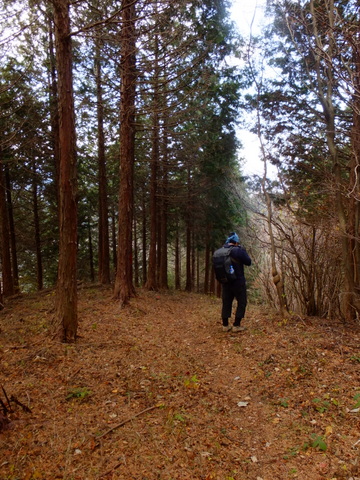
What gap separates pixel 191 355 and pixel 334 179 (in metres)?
4.80

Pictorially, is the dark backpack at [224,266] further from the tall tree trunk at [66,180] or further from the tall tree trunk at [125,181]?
the tall tree trunk at [125,181]

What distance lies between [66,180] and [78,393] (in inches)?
143

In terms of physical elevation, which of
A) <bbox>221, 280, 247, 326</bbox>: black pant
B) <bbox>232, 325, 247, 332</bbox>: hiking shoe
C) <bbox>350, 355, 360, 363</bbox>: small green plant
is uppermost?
<bbox>221, 280, 247, 326</bbox>: black pant

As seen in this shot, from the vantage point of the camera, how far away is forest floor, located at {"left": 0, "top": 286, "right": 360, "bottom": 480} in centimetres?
287

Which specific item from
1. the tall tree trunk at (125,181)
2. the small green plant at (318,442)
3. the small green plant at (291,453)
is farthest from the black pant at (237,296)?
the small green plant at (291,453)

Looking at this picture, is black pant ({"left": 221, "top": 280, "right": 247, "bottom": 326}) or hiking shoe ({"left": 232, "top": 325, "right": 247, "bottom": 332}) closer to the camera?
black pant ({"left": 221, "top": 280, "right": 247, "bottom": 326})

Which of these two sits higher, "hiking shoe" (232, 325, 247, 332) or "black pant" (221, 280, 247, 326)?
"black pant" (221, 280, 247, 326)

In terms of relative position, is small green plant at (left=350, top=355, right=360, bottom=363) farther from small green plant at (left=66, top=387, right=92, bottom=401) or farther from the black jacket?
small green plant at (left=66, top=387, right=92, bottom=401)

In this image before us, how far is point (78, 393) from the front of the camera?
4.06m

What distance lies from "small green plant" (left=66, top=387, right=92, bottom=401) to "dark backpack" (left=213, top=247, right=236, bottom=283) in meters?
3.92

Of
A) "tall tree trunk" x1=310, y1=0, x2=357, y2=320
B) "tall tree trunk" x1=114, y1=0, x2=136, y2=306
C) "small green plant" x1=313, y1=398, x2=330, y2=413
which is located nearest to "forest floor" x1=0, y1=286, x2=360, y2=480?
"small green plant" x1=313, y1=398, x2=330, y2=413

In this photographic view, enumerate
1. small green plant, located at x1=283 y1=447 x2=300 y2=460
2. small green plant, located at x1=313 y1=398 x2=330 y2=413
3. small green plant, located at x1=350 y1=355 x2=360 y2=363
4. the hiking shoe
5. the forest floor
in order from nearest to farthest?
the forest floor
small green plant, located at x1=283 y1=447 x2=300 y2=460
small green plant, located at x1=313 y1=398 x2=330 y2=413
small green plant, located at x1=350 y1=355 x2=360 y2=363
the hiking shoe

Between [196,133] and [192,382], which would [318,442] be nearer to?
[192,382]

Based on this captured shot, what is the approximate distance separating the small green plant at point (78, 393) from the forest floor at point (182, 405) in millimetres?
21
